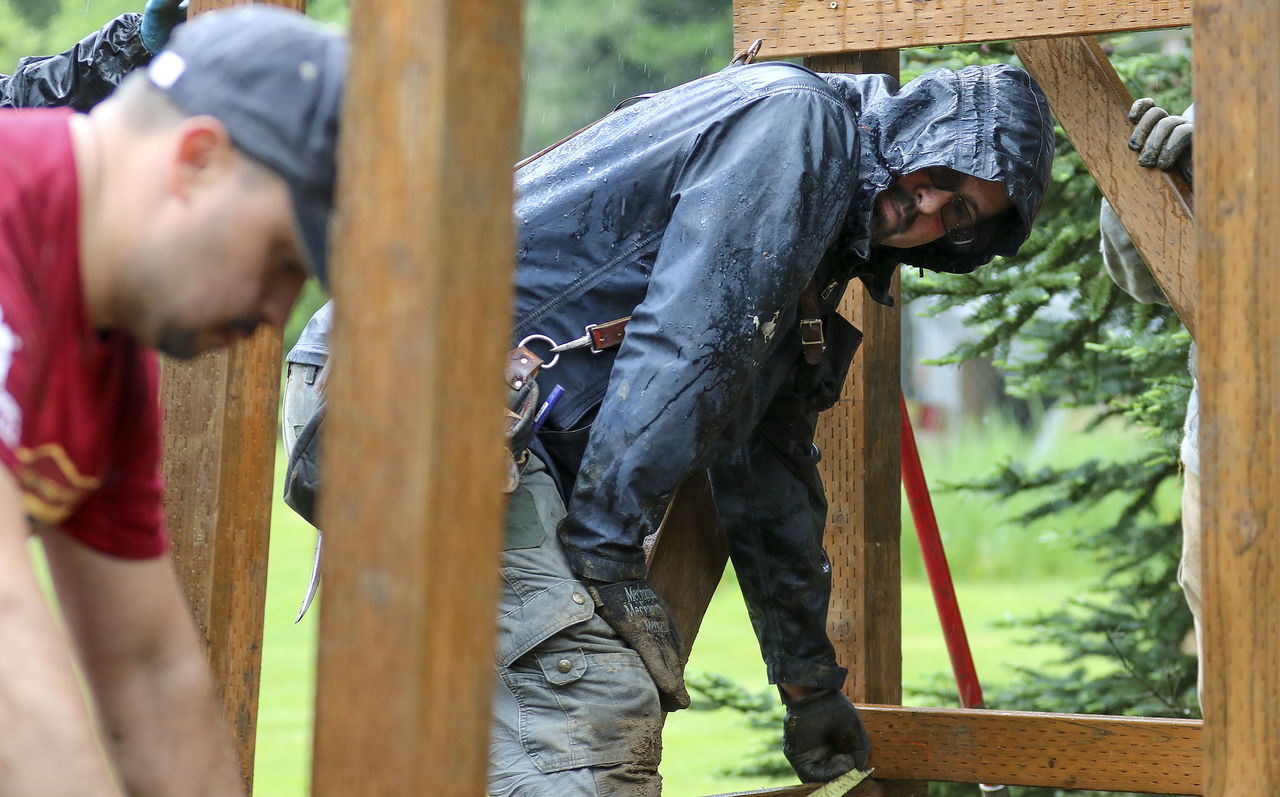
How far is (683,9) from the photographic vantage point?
532 inches

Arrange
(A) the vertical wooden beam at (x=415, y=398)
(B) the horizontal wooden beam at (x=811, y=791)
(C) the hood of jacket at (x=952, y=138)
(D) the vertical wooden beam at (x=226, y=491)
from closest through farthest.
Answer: (A) the vertical wooden beam at (x=415, y=398), (D) the vertical wooden beam at (x=226, y=491), (C) the hood of jacket at (x=952, y=138), (B) the horizontal wooden beam at (x=811, y=791)

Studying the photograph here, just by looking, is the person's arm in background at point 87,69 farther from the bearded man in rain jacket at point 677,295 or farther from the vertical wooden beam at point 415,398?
the vertical wooden beam at point 415,398

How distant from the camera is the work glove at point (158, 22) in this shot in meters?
3.29

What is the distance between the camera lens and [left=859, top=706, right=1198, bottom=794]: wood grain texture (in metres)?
3.21

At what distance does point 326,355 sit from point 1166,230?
1.72 m

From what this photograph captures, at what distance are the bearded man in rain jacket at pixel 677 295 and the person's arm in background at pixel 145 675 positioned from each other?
2.48 feet

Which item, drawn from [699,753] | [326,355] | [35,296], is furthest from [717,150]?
[699,753]

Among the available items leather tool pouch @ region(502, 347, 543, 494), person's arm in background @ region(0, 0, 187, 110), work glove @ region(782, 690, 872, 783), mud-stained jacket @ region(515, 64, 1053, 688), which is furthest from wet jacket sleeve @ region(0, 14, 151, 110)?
work glove @ region(782, 690, 872, 783)

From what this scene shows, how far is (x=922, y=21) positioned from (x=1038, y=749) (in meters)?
1.66

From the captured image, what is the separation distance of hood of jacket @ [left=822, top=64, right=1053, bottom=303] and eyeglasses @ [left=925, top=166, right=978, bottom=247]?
6 centimetres

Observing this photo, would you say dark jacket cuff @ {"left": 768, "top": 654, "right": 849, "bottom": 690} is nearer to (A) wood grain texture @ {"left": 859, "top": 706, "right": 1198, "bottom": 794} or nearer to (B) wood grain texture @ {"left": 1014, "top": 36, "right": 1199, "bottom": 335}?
(A) wood grain texture @ {"left": 859, "top": 706, "right": 1198, "bottom": 794}

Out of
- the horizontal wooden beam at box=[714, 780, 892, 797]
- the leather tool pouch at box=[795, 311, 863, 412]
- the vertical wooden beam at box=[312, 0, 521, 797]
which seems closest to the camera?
the vertical wooden beam at box=[312, 0, 521, 797]

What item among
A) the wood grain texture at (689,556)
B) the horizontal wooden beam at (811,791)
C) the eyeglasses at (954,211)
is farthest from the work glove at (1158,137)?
the horizontal wooden beam at (811,791)

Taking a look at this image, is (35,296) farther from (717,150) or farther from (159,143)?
(717,150)
